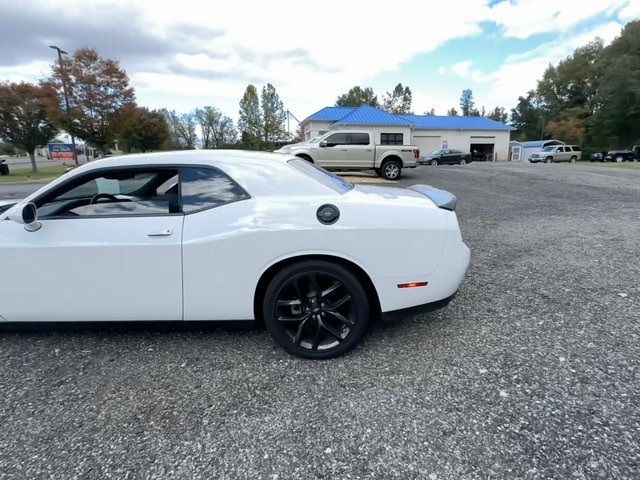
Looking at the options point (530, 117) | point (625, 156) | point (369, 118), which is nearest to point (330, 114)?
point (369, 118)

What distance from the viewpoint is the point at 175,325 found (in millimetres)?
Answer: 2631

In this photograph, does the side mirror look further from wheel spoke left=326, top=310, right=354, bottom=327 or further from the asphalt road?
wheel spoke left=326, top=310, right=354, bottom=327

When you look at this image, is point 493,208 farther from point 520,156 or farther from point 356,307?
point 520,156

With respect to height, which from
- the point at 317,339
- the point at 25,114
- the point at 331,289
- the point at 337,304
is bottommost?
the point at 317,339

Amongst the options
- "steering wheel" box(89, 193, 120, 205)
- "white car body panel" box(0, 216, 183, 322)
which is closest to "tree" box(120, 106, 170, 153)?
"steering wheel" box(89, 193, 120, 205)

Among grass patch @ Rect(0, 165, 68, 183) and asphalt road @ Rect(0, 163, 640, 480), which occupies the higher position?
grass patch @ Rect(0, 165, 68, 183)

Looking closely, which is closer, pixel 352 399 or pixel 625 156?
pixel 352 399

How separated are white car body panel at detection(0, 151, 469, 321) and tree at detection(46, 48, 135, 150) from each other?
79.7ft

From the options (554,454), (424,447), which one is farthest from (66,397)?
(554,454)

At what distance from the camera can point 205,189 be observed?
2613mm

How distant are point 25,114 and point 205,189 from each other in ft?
92.0

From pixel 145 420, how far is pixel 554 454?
85.7 inches

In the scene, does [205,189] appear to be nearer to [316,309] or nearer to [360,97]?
[316,309]

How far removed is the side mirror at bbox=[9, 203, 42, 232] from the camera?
2422 mm
